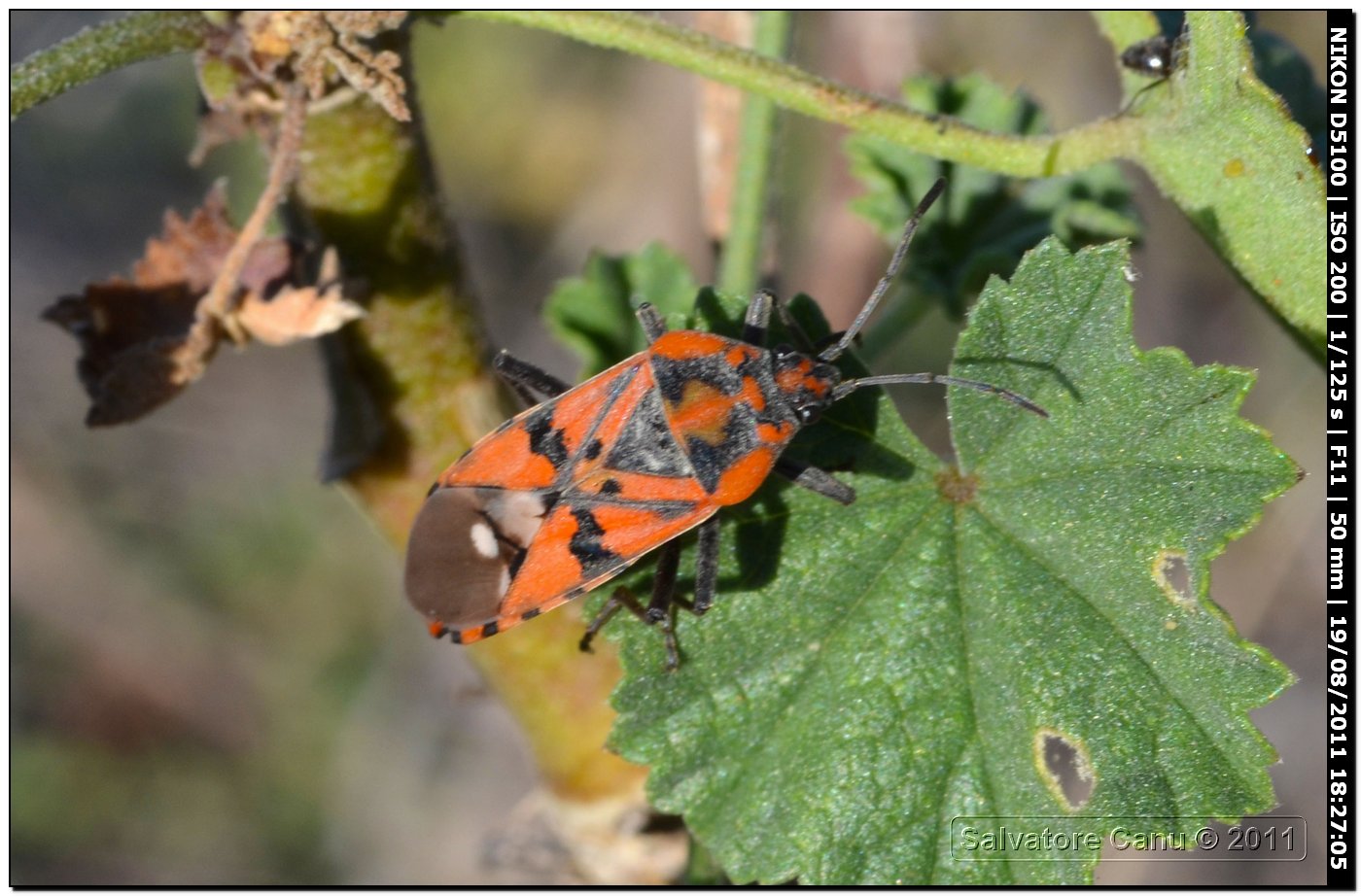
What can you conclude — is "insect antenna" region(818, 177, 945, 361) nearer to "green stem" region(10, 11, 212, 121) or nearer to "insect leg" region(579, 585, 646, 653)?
"insect leg" region(579, 585, 646, 653)

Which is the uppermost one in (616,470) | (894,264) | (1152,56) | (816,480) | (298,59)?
(1152,56)

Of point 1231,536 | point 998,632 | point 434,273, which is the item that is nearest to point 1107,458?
point 1231,536

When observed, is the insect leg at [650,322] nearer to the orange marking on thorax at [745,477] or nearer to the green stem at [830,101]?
the orange marking on thorax at [745,477]

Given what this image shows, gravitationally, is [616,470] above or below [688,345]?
below

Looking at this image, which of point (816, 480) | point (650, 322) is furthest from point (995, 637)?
point (650, 322)

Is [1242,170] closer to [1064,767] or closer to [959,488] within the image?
[959,488]

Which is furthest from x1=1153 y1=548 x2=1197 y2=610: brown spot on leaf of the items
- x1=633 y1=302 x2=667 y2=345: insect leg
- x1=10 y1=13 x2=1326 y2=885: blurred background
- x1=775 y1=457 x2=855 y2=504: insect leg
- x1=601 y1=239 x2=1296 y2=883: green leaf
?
x1=10 y1=13 x2=1326 y2=885: blurred background
